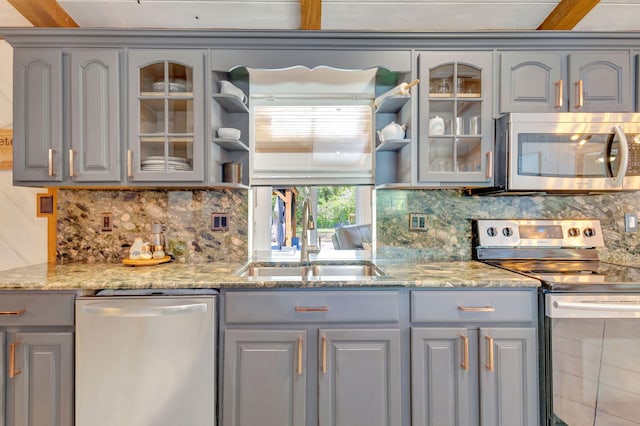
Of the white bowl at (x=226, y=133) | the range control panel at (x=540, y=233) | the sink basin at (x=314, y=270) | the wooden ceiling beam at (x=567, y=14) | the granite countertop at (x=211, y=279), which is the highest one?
the wooden ceiling beam at (x=567, y=14)

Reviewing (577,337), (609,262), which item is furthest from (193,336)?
(609,262)

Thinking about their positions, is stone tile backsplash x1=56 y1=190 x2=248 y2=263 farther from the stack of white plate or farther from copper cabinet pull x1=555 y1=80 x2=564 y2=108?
copper cabinet pull x1=555 y1=80 x2=564 y2=108

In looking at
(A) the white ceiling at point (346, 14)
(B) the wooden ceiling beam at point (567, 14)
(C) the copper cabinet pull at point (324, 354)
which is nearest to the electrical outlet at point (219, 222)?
(C) the copper cabinet pull at point (324, 354)

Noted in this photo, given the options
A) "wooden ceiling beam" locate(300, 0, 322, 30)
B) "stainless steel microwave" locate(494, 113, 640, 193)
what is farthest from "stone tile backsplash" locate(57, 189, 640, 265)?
"wooden ceiling beam" locate(300, 0, 322, 30)

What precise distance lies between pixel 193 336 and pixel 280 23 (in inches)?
66.8

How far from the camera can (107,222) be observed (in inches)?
77.4

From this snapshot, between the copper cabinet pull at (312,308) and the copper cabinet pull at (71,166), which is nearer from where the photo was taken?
the copper cabinet pull at (312,308)

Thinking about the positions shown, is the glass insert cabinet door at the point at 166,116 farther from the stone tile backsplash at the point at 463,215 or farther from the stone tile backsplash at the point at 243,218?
the stone tile backsplash at the point at 463,215

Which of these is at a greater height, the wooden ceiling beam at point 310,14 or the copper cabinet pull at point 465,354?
the wooden ceiling beam at point 310,14

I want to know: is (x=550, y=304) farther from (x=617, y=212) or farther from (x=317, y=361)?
(x=617, y=212)

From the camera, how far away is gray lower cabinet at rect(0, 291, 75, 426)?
135 cm

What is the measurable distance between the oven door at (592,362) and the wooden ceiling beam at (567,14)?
1.44m

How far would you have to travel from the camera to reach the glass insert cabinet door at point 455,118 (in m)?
1.69

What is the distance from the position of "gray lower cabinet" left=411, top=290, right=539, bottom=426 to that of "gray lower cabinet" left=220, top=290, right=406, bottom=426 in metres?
0.12
